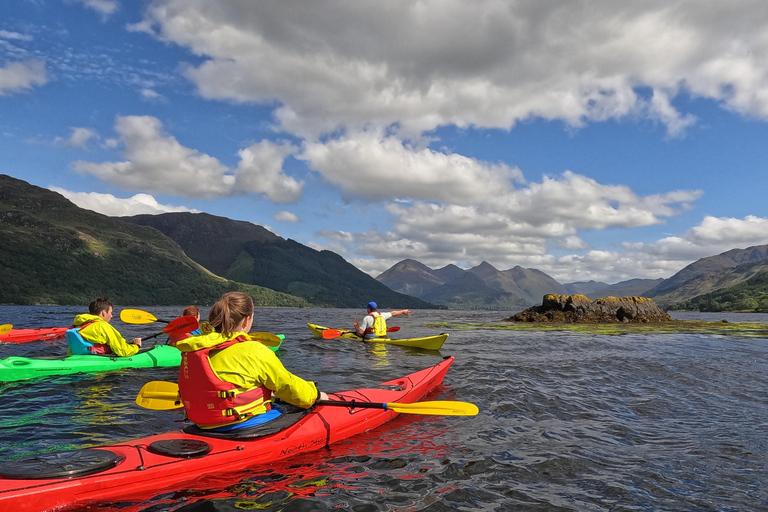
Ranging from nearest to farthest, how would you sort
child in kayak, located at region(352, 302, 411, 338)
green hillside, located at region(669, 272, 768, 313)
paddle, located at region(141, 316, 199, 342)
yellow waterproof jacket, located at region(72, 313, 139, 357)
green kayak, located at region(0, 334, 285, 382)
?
paddle, located at region(141, 316, 199, 342)
green kayak, located at region(0, 334, 285, 382)
yellow waterproof jacket, located at region(72, 313, 139, 357)
child in kayak, located at region(352, 302, 411, 338)
green hillside, located at region(669, 272, 768, 313)

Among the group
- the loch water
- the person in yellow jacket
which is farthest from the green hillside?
the person in yellow jacket

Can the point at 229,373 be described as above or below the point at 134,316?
below

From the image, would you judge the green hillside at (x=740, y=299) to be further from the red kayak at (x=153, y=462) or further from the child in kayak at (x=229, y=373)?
the child in kayak at (x=229, y=373)

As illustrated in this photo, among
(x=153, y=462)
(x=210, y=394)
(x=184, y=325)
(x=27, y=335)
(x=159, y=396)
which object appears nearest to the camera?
(x=153, y=462)

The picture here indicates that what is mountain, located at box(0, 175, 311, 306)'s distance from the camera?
13025 centimetres

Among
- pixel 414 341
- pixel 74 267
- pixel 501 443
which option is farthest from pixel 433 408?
pixel 74 267

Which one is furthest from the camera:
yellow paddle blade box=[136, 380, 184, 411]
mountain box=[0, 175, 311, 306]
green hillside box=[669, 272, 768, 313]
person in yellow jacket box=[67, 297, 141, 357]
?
green hillside box=[669, 272, 768, 313]

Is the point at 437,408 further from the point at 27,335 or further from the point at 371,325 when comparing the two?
the point at 27,335

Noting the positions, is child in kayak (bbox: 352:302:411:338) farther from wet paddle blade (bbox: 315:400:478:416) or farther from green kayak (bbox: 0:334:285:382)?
wet paddle blade (bbox: 315:400:478:416)

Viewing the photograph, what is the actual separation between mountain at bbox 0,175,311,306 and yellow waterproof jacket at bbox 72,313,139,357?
135m

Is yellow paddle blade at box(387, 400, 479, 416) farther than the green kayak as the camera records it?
No

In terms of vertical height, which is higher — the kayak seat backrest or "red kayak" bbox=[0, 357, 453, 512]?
the kayak seat backrest

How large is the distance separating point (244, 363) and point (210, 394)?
2.08 feet

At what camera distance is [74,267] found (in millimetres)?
154250
